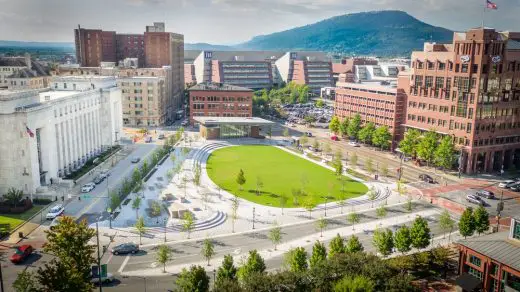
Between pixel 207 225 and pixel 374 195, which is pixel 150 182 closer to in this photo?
pixel 207 225

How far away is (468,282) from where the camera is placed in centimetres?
4541

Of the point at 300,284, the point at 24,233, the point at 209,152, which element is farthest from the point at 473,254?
the point at 209,152

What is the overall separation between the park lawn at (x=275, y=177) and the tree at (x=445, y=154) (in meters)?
21.3

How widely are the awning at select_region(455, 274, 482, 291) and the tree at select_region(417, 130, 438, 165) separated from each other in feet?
183

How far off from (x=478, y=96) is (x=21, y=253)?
92.9 meters

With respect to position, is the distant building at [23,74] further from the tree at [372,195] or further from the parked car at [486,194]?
the parked car at [486,194]

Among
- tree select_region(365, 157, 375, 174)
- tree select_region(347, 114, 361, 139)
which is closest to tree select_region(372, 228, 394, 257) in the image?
tree select_region(365, 157, 375, 174)

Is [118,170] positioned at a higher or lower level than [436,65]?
lower

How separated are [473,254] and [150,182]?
60.0 meters

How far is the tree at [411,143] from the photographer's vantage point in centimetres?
10475

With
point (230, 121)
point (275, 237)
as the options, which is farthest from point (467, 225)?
point (230, 121)

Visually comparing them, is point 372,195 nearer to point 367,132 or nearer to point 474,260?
point 474,260

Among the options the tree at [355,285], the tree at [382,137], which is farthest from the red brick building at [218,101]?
the tree at [355,285]

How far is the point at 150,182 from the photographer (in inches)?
3374
